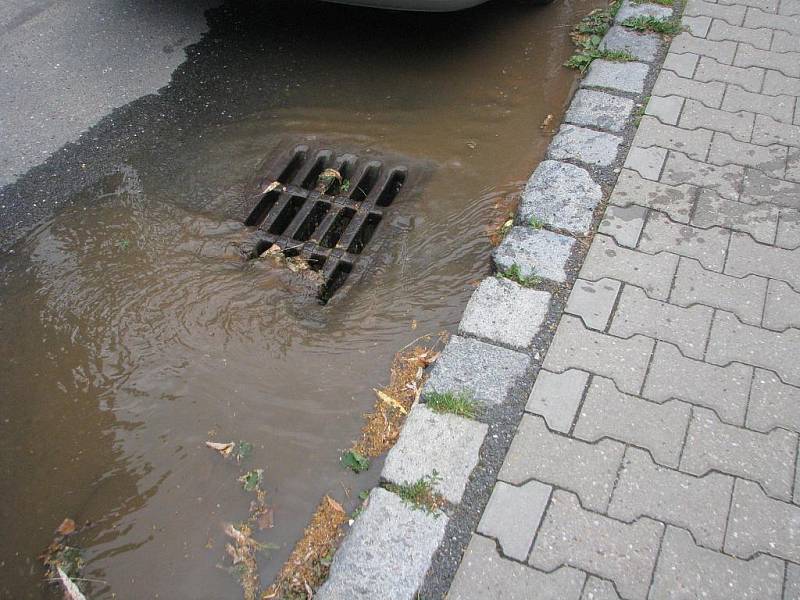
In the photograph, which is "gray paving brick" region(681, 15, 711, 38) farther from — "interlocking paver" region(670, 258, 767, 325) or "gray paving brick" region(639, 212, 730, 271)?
"interlocking paver" region(670, 258, 767, 325)

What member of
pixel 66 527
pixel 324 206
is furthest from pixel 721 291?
pixel 66 527

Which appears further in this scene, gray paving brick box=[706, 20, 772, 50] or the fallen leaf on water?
gray paving brick box=[706, 20, 772, 50]

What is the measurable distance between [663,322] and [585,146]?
3.53ft

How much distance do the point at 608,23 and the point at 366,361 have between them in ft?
8.95

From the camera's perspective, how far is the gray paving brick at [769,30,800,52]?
3.98 meters

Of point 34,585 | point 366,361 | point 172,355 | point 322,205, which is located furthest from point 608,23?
point 34,585

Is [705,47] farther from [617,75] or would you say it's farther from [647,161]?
[647,161]

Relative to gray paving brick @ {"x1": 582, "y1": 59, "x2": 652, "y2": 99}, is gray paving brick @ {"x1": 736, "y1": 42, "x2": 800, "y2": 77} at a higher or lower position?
lower

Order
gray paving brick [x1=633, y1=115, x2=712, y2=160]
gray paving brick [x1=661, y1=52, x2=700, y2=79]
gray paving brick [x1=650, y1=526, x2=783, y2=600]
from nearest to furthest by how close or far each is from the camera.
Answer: gray paving brick [x1=650, y1=526, x2=783, y2=600]
gray paving brick [x1=633, y1=115, x2=712, y2=160]
gray paving brick [x1=661, y1=52, x2=700, y2=79]

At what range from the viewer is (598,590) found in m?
2.02

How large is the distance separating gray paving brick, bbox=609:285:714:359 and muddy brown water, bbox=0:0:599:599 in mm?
598

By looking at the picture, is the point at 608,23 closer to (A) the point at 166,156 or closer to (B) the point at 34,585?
(A) the point at 166,156

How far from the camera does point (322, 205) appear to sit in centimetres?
338

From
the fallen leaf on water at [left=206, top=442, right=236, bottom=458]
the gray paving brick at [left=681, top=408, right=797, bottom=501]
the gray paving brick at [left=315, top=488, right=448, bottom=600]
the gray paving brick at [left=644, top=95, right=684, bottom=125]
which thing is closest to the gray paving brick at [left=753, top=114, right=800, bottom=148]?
the gray paving brick at [left=644, top=95, right=684, bottom=125]
